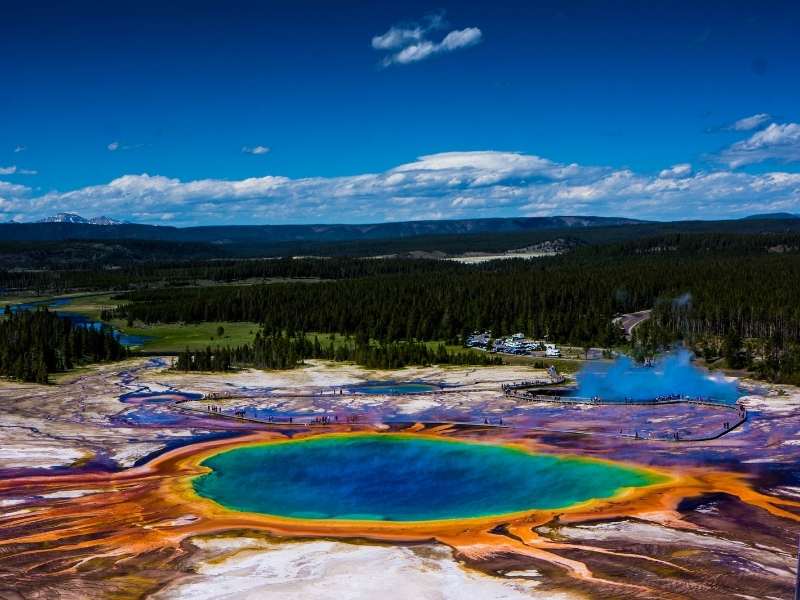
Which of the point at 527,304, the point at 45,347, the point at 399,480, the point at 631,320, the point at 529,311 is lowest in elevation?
the point at 399,480

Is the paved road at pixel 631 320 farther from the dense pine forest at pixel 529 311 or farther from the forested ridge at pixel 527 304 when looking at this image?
the forested ridge at pixel 527 304

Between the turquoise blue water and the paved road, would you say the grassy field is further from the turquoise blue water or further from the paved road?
the turquoise blue water

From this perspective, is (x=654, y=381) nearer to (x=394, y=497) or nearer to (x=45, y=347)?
(x=394, y=497)

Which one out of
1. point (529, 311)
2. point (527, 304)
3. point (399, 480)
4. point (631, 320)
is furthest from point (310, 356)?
point (399, 480)

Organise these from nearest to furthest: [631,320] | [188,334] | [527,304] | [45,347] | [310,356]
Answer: [45,347], [310,356], [631,320], [527,304], [188,334]

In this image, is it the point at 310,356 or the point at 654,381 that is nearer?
the point at 654,381

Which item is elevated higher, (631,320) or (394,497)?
(631,320)

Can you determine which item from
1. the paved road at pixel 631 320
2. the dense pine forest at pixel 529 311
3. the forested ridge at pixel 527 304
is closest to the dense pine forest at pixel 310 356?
the dense pine forest at pixel 529 311

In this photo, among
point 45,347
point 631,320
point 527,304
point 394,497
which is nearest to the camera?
point 394,497
